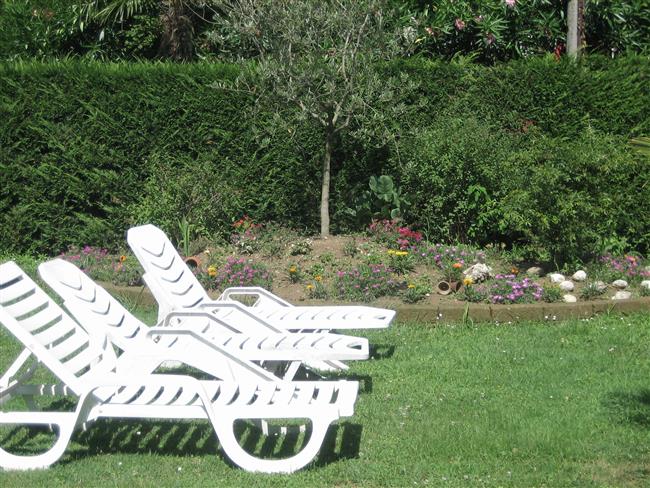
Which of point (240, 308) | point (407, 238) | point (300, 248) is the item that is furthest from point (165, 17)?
point (240, 308)

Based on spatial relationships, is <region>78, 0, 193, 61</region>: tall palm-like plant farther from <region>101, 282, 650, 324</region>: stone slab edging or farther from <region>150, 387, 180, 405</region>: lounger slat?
<region>150, 387, 180, 405</region>: lounger slat

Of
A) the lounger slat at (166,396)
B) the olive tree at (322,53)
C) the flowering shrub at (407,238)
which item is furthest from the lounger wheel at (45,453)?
the olive tree at (322,53)

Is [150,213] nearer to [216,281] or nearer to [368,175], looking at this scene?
[216,281]

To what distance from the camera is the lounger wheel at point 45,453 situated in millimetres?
5164

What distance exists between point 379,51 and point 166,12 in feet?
17.0

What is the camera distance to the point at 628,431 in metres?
5.59

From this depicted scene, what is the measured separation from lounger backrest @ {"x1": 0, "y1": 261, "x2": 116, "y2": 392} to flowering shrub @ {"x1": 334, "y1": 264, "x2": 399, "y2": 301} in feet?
10.6

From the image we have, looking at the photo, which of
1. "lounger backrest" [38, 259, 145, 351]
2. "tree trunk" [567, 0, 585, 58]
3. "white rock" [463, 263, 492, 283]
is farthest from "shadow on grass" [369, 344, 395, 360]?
"tree trunk" [567, 0, 585, 58]

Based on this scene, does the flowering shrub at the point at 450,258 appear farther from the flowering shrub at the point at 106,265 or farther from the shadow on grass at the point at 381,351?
the flowering shrub at the point at 106,265

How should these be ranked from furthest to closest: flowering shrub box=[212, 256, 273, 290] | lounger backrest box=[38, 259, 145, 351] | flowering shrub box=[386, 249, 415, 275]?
flowering shrub box=[386, 249, 415, 275] < flowering shrub box=[212, 256, 273, 290] < lounger backrest box=[38, 259, 145, 351]

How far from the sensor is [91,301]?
20.7ft

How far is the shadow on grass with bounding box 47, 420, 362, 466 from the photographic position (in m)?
5.46

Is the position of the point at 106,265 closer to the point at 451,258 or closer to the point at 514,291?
the point at 451,258

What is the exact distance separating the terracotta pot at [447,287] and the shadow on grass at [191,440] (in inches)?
130
